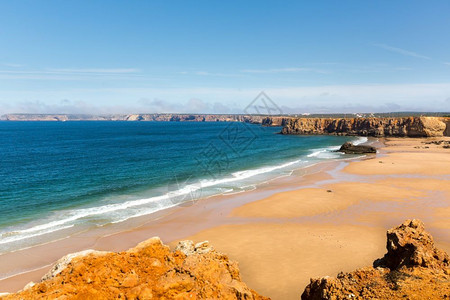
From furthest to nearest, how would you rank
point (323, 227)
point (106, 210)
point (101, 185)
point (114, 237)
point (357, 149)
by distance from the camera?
1. point (357, 149)
2. point (101, 185)
3. point (106, 210)
4. point (323, 227)
5. point (114, 237)

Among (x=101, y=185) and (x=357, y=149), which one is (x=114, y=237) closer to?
(x=101, y=185)

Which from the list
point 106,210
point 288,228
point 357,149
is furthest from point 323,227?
point 357,149

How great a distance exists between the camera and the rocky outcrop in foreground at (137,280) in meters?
6.17

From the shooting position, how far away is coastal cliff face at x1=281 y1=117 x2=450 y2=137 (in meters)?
85.4

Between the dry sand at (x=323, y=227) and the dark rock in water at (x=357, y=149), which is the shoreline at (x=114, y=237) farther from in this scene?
the dark rock in water at (x=357, y=149)

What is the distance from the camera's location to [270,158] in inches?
2105

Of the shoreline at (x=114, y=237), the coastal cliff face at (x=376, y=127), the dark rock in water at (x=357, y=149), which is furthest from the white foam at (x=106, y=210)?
the coastal cliff face at (x=376, y=127)

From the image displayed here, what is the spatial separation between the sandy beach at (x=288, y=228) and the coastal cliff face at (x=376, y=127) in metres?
63.7

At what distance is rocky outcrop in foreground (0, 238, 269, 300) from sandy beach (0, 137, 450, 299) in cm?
537

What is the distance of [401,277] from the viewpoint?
24.1ft

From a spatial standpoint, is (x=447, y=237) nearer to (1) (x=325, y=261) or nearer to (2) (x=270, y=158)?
(1) (x=325, y=261)

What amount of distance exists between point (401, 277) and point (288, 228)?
39.2ft

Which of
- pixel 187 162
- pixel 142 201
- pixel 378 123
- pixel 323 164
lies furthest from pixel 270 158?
pixel 378 123

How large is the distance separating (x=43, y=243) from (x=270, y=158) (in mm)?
41400
